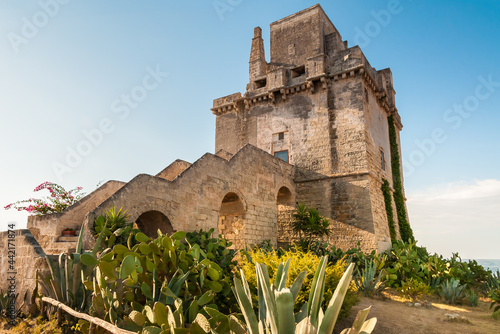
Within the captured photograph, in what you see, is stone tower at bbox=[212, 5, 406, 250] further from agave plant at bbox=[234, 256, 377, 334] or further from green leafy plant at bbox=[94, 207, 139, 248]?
agave plant at bbox=[234, 256, 377, 334]

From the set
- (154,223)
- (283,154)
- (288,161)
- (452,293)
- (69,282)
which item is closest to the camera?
(69,282)

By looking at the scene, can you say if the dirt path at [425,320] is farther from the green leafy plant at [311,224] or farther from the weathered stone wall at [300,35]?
the weathered stone wall at [300,35]

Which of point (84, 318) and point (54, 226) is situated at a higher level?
point (54, 226)

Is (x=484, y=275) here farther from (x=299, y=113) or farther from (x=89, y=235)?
(x=89, y=235)

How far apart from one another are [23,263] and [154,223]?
9.15 ft

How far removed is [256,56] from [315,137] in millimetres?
5368

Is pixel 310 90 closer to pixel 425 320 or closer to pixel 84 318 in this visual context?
pixel 425 320

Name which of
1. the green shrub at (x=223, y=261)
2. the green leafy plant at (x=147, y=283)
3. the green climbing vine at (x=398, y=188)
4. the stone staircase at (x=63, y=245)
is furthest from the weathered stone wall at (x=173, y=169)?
the green climbing vine at (x=398, y=188)

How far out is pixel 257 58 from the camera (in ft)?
50.9

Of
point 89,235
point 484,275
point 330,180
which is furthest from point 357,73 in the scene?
point 89,235

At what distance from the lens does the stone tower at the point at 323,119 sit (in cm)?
1205

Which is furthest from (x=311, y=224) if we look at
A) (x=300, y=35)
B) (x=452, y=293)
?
(x=300, y=35)

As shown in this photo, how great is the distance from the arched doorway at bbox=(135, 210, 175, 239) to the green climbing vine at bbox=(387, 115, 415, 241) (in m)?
11.0

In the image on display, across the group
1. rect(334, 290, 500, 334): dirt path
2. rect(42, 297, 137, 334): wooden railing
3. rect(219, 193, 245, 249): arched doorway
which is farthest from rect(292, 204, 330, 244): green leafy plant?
rect(42, 297, 137, 334): wooden railing
